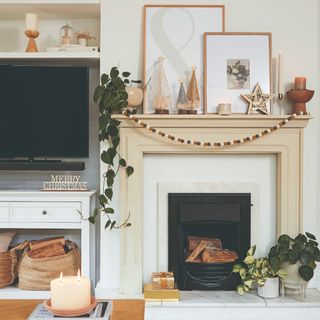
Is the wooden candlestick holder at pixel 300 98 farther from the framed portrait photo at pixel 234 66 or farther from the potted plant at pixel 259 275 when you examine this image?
the potted plant at pixel 259 275

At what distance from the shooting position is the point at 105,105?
2865 mm

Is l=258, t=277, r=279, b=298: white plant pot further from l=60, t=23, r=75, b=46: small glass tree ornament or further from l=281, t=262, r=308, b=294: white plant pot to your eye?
l=60, t=23, r=75, b=46: small glass tree ornament

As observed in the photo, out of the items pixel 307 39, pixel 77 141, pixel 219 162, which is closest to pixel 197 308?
pixel 219 162

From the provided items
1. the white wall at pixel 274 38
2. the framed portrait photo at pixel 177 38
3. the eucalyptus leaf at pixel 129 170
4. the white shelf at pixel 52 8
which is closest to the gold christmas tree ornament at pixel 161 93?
the framed portrait photo at pixel 177 38

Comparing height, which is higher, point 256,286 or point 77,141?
point 77,141

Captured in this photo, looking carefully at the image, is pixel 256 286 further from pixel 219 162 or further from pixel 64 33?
pixel 64 33

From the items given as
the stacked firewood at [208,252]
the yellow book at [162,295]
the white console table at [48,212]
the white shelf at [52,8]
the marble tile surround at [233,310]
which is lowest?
the marble tile surround at [233,310]

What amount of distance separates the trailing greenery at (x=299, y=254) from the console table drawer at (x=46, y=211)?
1.31 m

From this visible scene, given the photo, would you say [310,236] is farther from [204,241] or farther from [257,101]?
[257,101]

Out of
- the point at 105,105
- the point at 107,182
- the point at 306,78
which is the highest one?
the point at 306,78

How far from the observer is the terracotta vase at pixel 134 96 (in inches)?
114

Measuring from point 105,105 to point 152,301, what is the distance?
4.13ft

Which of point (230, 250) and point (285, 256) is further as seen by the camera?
point (230, 250)

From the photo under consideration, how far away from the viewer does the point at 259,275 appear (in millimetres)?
2861
